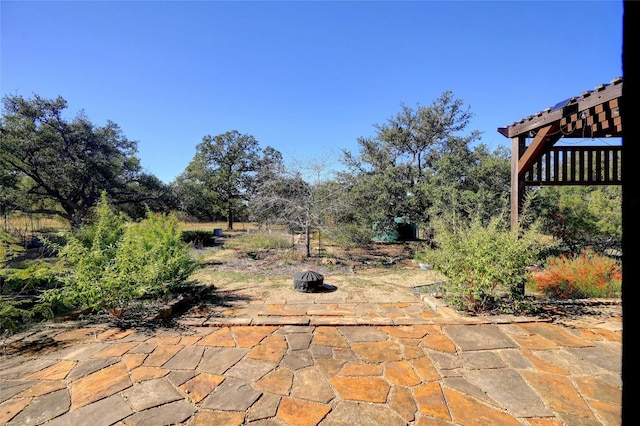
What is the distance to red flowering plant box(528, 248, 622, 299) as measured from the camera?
13.6 ft

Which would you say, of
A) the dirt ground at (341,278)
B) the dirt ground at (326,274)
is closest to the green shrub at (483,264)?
the dirt ground at (341,278)

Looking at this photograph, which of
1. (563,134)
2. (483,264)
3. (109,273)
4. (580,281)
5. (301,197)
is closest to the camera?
(109,273)

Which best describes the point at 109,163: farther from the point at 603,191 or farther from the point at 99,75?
the point at 603,191

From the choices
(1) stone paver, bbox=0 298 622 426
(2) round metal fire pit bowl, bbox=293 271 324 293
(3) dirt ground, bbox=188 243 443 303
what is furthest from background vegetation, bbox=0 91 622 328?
(2) round metal fire pit bowl, bbox=293 271 324 293

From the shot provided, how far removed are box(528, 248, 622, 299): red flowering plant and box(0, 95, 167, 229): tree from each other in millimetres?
12714

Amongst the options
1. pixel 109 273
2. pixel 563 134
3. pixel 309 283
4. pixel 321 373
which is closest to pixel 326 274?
pixel 309 283

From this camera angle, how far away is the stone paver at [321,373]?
1645 millimetres

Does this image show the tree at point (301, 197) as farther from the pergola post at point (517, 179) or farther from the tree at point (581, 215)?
the tree at point (581, 215)

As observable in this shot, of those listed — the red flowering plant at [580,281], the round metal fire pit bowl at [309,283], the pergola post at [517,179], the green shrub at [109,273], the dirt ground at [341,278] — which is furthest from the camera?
the round metal fire pit bowl at [309,283]

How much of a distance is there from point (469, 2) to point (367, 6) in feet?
5.34

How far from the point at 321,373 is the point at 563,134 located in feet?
15.4

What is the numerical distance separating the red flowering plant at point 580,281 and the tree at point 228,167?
19.0m

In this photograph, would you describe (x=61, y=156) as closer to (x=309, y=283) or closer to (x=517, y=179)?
(x=309, y=283)

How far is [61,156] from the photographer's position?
1003cm
